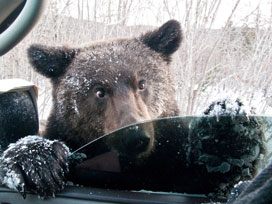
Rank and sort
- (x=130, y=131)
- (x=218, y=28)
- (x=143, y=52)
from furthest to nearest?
(x=218, y=28) < (x=143, y=52) < (x=130, y=131)

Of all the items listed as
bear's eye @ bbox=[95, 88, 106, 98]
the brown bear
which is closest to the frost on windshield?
the brown bear

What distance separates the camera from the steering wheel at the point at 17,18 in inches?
64.6

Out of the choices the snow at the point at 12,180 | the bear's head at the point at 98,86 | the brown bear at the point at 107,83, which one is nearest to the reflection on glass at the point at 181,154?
the snow at the point at 12,180

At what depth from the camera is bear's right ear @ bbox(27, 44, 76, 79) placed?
108 inches

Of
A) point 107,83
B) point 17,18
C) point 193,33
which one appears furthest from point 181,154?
point 193,33

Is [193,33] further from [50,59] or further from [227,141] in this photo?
[227,141]

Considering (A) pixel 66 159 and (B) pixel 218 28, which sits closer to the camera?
(A) pixel 66 159

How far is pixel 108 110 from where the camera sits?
2676 mm

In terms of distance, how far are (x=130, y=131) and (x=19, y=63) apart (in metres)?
4.72

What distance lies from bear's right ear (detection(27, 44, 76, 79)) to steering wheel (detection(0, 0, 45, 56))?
97 centimetres

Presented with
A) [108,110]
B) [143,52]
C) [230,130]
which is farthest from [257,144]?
[143,52]

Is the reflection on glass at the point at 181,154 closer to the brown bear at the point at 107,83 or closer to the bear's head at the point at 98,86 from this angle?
the brown bear at the point at 107,83

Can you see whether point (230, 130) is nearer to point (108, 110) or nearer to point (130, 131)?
point (130, 131)

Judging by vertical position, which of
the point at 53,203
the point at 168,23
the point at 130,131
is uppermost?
the point at 168,23
